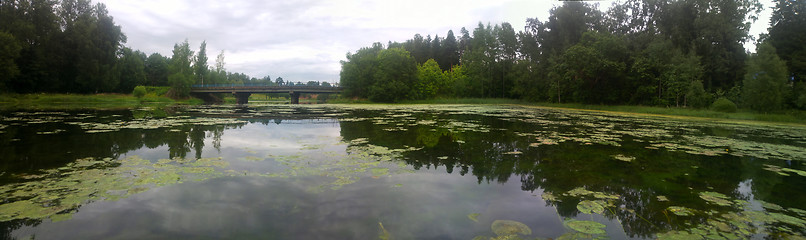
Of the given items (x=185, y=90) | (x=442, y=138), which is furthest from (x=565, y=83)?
(x=185, y=90)

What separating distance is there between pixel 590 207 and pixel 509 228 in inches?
64.1

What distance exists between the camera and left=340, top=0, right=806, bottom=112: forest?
31.2m

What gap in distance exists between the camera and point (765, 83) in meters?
27.9

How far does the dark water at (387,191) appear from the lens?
4.09 meters

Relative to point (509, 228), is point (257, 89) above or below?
above

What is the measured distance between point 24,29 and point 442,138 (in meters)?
63.0

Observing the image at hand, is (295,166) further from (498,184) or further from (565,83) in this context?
(565,83)

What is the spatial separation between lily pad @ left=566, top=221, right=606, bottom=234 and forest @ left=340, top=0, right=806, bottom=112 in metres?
34.7

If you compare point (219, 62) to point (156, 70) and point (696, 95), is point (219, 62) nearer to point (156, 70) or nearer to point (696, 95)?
point (156, 70)

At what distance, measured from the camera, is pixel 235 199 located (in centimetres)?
513

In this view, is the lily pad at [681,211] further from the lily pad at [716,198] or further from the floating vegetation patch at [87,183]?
the floating vegetation patch at [87,183]

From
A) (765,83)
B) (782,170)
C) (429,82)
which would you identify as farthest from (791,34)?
(429,82)

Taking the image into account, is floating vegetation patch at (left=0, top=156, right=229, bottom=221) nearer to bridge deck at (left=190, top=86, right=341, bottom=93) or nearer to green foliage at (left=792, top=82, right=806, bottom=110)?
green foliage at (left=792, top=82, right=806, bottom=110)

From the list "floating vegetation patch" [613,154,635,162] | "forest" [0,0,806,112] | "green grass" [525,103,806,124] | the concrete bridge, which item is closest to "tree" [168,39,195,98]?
"forest" [0,0,806,112]
